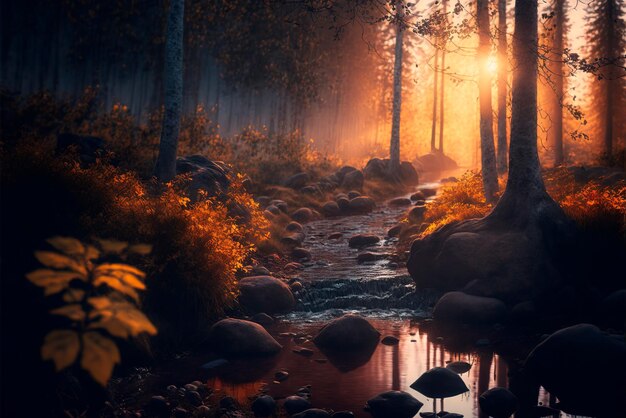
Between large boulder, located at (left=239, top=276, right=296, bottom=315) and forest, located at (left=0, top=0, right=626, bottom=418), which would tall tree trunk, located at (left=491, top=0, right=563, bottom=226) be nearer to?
forest, located at (left=0, top=0, right=626, bottom=418)

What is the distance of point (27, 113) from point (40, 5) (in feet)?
44.4

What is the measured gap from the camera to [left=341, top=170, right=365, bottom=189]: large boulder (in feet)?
85.6

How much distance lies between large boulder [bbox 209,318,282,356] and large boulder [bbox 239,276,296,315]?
5.58 feet

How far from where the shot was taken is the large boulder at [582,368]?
6861mm

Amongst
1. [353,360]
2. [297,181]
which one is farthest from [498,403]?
[297,181]

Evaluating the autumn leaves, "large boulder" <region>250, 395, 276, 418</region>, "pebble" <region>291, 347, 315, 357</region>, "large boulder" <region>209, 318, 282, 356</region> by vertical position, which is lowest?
"large boulder" <region>250, 395, 276, 418</region>

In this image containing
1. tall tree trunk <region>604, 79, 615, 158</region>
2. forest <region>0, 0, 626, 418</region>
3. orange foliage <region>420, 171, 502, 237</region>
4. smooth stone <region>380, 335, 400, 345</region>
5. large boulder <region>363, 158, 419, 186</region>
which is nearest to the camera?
forest <region>0, 0, 626, 418</region>

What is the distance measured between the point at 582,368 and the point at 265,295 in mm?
5497

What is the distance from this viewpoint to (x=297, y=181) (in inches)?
938

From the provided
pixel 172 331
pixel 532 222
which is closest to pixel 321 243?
pixel 532 222

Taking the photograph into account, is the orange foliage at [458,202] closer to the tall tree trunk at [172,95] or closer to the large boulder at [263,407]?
the tall tree trunk at [172,95]

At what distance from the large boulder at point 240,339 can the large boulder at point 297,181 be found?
15.0m

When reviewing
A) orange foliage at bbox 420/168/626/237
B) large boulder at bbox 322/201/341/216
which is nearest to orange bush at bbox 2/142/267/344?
orange foliage at bbox 420/168/626/237

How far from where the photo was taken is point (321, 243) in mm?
16812
